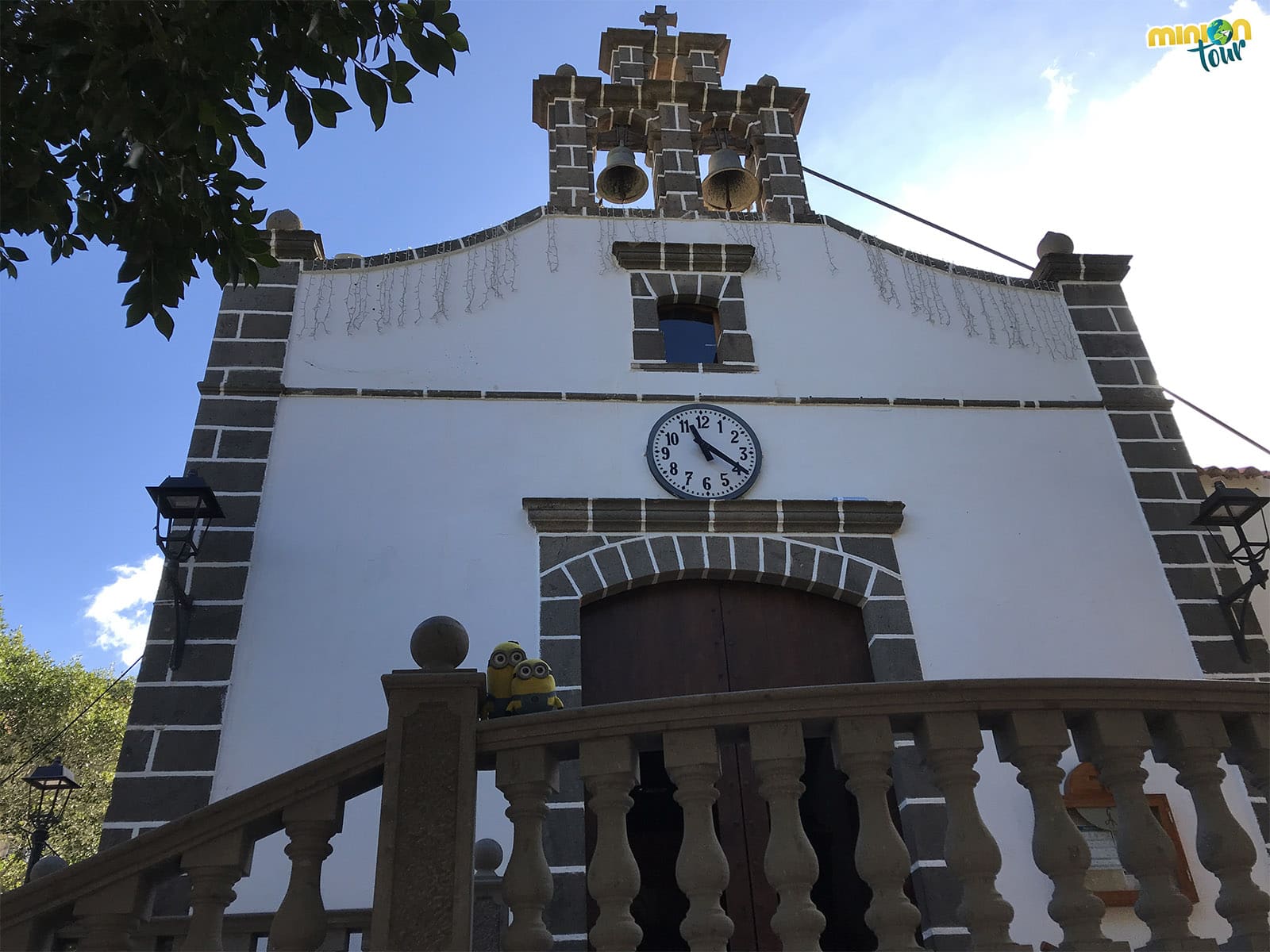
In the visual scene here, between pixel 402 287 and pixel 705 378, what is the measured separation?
6.87 feet

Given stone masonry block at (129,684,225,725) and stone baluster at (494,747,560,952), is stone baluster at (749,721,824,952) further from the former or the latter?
stone masonry block at (129,684,225,725)

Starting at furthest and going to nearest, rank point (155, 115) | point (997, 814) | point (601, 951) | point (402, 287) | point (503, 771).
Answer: point (402, 287) → point (997, 814) → point (155, 115) → point (503, 771) → point (601, 951)

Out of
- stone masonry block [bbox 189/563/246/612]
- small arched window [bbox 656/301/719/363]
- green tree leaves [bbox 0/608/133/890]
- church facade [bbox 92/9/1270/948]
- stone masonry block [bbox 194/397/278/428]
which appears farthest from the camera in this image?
green tree leaves [bbox 0/608/133/890]

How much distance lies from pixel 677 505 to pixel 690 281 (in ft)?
5.94

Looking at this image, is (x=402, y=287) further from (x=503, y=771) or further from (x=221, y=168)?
(x=503, y=771)

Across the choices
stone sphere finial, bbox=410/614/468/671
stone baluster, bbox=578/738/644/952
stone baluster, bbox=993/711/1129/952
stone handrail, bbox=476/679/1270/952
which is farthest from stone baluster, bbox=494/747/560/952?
stone baluster, bbox=993/711/1129/952

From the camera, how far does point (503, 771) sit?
9.10 feet

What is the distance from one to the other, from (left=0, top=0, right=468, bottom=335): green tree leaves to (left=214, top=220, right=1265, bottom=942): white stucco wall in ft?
7.92

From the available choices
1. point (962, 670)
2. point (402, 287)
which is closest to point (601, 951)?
point (962, 670)

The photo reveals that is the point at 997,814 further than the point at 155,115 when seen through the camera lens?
Yes

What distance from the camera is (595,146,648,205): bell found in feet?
24.8

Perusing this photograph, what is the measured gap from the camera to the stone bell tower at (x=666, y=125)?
767cm

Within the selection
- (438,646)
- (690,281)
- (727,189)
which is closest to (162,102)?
(438,646)

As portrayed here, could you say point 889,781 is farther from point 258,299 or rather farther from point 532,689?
point 258,299
